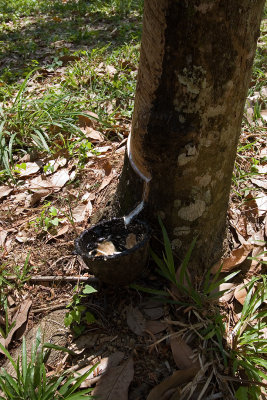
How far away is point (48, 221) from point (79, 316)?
663 mm

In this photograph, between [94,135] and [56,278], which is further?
[94,135]

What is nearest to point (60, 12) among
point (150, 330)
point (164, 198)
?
point (164, 198)

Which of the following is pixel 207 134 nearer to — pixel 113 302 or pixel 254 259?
pixel 254 259

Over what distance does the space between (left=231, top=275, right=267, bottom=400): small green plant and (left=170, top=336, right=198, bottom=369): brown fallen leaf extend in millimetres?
168

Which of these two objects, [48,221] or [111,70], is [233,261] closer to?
[48,221]

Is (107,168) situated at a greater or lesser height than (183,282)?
greater

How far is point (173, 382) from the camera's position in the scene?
53.2 inches

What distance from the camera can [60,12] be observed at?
17.8ft

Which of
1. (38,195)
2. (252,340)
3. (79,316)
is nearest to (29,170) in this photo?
(38,195)

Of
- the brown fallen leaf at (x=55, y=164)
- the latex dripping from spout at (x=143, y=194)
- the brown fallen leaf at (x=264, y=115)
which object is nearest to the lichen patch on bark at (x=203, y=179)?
the latex dripping from spout at (x=143, y=194)

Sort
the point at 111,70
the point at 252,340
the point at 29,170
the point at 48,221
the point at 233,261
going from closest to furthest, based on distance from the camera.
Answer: the point at 252,340 → the point at 233,261 → the point at 48,221 → the point at 29,170 → the point at 111,70

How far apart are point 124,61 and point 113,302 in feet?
8.83

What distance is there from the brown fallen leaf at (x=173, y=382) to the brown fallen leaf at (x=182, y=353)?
26 mm

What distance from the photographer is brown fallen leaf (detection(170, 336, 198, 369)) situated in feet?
→ 4.60
